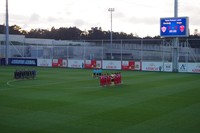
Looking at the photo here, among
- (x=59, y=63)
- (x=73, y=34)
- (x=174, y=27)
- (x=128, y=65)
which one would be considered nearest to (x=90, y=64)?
(x=59, y=63)

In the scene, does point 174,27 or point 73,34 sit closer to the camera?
point 174,27

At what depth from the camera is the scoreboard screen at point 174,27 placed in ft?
129

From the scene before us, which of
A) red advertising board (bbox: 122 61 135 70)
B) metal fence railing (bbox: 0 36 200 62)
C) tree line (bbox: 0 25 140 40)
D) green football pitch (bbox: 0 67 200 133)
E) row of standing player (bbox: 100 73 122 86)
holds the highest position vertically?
tree line (bbox: 0 25 140 40)

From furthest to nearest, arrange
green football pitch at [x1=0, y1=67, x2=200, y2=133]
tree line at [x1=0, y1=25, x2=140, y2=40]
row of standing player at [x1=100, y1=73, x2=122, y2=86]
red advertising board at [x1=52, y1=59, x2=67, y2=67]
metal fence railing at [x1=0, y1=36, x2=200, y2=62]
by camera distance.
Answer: tree line at [x1=0, y1=25, x2=140, y2=40] → red advertising board at [x1=52, y1=59, x2=67, y2=67] → metal fence railing at [x1=0, y1=36, x2=200, y2=62] → row of standing player at [x1=100, y1=73, x2=122, y2=86] → green football pitch at [x1=0, y1=67, x2=200, y2=133]

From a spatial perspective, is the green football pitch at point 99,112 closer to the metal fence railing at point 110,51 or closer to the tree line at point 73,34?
the metal fence railing at point 110,51

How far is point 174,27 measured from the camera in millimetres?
39875

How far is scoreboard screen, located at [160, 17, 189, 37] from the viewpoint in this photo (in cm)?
3931

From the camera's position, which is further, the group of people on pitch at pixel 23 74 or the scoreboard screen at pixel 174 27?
the scoreboard screen at pixel 174 27

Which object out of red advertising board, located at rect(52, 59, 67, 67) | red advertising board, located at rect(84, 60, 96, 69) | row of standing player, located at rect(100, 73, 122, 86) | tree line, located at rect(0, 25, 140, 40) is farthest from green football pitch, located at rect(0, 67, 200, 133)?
tree line, located at rect(0, 25, 140, 40)

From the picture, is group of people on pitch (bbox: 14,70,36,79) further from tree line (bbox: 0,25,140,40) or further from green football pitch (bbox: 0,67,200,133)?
tree line (bbox: 0,25,140,40)

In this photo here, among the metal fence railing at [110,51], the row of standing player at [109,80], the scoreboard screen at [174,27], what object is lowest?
the row of standing player at [109,80]

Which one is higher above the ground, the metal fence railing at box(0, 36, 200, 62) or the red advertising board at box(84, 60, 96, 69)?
the metal fence railing at box(0, 36, 200, 62)

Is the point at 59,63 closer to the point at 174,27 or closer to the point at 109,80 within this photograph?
the point at 174,27

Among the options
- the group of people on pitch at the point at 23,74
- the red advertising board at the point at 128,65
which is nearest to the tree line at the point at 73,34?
the red advertising board at the point at 128,65
